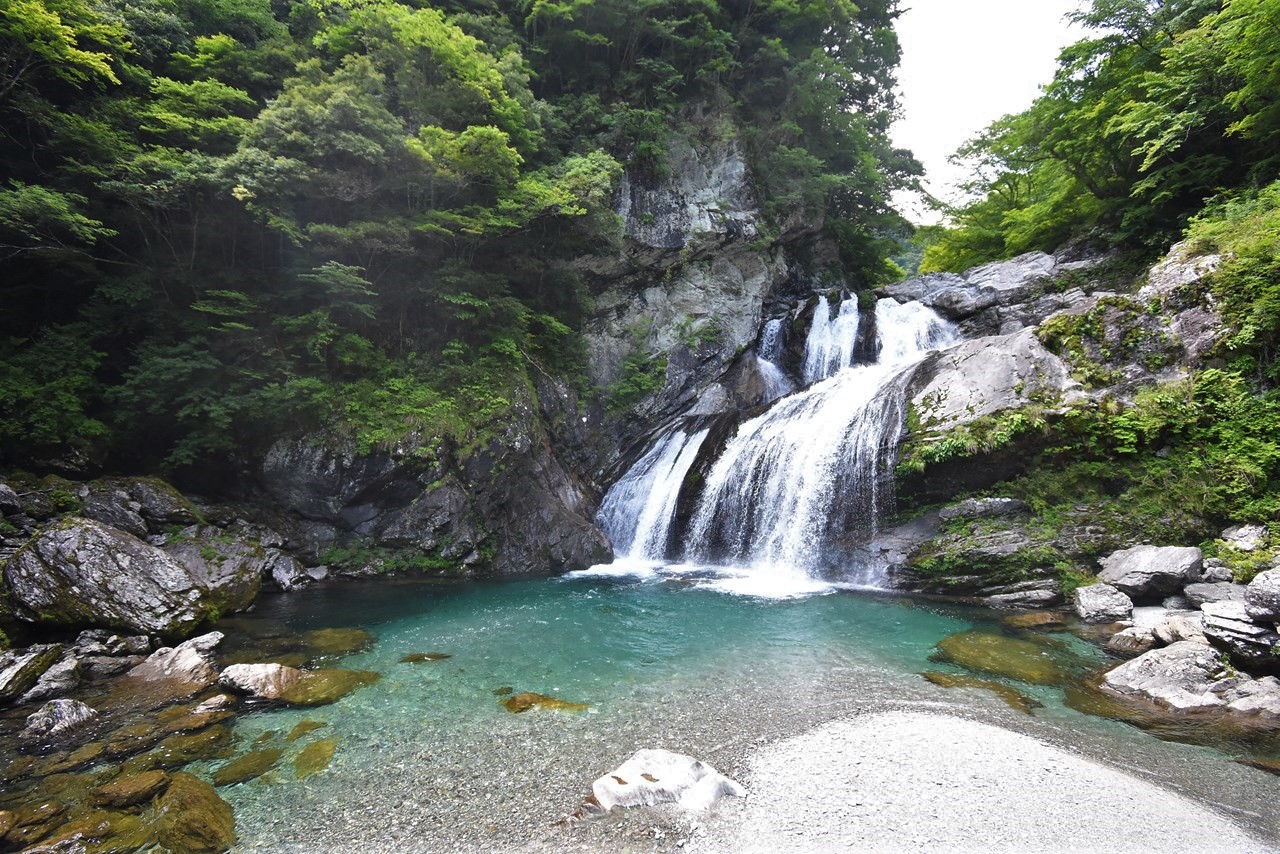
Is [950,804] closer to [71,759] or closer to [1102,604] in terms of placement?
[1102,604]

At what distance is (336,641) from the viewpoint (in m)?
8.55

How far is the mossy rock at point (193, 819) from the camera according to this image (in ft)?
13.0

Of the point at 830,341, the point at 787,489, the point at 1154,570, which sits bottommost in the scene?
the point at 1154,570

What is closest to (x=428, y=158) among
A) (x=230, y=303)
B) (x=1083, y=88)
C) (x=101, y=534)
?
(x=230, y=303)

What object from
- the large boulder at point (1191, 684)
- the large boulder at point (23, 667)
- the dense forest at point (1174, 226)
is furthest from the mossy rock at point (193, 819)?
the dense forest at point (1174, 226)

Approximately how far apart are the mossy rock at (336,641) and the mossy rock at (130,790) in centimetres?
328

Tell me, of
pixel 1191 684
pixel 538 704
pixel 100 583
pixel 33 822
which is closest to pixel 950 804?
pixel 1191 684

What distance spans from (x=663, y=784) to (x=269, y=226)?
1369 cm

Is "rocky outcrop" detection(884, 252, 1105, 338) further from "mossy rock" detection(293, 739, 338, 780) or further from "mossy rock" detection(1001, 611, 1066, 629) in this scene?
"mossy rock" detection(293, 739, 338, 780)

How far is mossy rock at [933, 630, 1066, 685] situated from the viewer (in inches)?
269

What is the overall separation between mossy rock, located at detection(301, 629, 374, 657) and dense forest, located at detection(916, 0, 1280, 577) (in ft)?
42.7

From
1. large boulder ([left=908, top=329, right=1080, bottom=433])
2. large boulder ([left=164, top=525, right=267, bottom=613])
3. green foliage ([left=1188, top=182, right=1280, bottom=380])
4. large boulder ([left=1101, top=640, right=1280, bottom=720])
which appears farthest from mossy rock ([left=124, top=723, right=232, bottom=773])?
green foliage ([left=1188, top=182, right=1280, bottom=380])

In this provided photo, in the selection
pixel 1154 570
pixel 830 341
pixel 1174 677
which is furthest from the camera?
pixel 830 341

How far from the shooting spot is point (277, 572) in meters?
11.7
